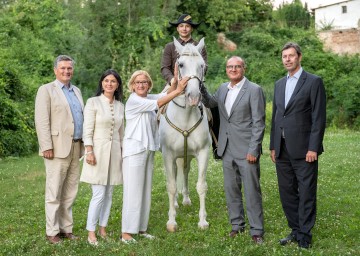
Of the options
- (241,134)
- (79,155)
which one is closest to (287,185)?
(241,134)

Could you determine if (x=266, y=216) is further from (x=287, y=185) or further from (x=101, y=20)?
(x=101, y=20)

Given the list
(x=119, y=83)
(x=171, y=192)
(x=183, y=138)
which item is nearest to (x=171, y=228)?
(x=171, y=192)

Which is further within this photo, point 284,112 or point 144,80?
point 144,80

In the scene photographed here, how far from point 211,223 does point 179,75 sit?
241cm

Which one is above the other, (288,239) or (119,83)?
(119,83)

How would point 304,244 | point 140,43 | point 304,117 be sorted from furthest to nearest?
1. point 140,43
2. point 304,244
3. point 304,117

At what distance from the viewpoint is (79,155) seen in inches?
275

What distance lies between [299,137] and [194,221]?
2534mm

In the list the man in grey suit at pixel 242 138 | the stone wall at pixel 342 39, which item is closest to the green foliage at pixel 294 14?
the stone wall at pixel 342 39

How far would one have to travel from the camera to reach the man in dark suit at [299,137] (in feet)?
20.0

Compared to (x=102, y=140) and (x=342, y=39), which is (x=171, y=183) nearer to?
(x=102, y=140)

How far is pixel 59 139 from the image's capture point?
6.67 m

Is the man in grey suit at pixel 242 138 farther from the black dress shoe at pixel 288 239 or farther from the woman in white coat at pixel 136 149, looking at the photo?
the woman in white coat at pixel 136 149

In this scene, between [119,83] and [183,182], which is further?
[183,182]
